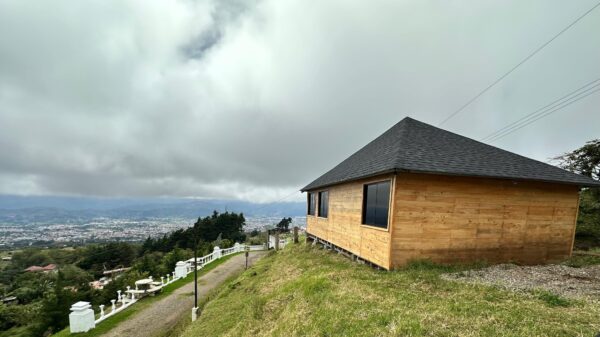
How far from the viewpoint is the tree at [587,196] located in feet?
49.0

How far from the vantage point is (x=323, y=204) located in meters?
15.7

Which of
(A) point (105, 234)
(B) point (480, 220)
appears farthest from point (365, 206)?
(A) point (105, 234)

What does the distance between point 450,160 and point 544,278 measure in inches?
160

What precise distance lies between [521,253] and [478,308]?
6.15 meters

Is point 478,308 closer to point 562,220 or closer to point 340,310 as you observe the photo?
point 340,310

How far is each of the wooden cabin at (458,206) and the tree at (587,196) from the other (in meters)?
8.07

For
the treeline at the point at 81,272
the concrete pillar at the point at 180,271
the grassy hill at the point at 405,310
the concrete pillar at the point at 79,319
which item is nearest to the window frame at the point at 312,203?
the treeline at the point at 81,272

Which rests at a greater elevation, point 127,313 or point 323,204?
point 323,204

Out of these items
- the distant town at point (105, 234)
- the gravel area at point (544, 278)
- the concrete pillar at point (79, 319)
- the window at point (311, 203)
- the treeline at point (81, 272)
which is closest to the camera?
the gravel area at point (544, 278)

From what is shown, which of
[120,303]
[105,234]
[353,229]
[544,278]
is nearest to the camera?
[544,278]

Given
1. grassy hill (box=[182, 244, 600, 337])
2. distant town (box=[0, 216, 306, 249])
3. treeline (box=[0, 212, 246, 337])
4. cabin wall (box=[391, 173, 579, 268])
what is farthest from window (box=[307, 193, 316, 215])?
distant town (box=[0, 216, 306, 249])

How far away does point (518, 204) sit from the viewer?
9055 millimetres

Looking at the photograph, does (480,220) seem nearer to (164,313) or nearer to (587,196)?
(164,313)

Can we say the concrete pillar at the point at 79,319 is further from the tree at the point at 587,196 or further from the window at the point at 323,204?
the tree at the point at 587,196
